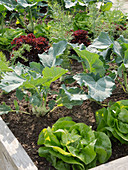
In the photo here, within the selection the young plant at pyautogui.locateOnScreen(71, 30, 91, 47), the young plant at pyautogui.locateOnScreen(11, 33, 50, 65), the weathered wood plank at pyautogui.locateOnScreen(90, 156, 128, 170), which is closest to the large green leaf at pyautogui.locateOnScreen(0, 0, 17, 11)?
the young plant at pyautogui.locateOnScreen(11, 33, 50, 65)

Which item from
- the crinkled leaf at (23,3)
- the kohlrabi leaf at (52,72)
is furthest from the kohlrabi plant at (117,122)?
the crinkled leaf at (23,3)

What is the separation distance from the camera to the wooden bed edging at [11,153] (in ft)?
5.36

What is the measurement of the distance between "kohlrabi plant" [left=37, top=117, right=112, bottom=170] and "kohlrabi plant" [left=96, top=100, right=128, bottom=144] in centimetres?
10

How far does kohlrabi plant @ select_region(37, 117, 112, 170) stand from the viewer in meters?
1.64

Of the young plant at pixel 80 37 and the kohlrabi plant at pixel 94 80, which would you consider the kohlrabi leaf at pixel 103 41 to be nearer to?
the kohlrabi plant at pixel 94 80

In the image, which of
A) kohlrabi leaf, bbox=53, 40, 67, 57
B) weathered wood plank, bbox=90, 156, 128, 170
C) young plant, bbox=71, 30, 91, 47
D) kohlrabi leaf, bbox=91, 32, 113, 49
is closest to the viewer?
weathered wood plank, bbox=90, 156, 128, 170

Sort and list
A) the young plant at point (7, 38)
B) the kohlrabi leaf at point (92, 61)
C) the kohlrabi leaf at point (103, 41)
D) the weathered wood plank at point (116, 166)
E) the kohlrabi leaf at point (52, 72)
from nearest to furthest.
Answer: the weathered wood plank at point (116, 166), the kohlrabi leaf at point (52, 72), the kohlrabi leaf at point (92, 61), the kohlrabi leaf at point (103, 41), the young plant at point (7, 38)

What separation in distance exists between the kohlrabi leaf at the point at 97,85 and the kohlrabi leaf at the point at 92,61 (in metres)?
0.07

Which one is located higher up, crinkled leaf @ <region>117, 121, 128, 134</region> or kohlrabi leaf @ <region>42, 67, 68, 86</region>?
kohlrabi leaf @ <region>42, 67, 68, 86</region>

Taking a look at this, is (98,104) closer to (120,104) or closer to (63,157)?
(120,104)

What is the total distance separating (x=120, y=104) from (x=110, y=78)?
23 cm

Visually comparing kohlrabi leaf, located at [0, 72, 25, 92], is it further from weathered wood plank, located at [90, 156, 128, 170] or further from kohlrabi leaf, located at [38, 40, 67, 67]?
weathered wood plank, located at [90, 156, 128, 170]

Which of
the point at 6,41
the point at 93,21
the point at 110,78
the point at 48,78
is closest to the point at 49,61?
the point at 48,78

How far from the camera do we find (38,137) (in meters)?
1.96
